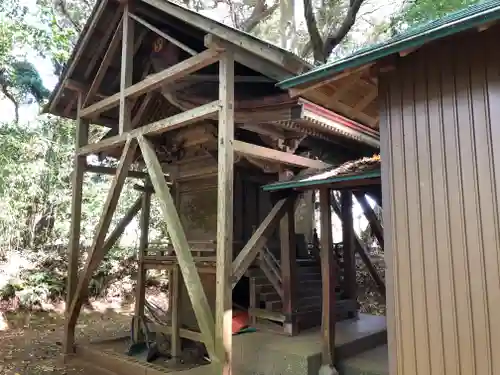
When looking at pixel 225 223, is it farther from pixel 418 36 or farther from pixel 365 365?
pixel 418 36

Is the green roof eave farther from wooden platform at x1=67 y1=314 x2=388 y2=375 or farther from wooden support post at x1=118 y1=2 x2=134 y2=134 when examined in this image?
wooden support post at x1=118 y1=2 x2=134 y2=134

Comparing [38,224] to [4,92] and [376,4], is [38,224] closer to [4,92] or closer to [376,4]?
[4,92]

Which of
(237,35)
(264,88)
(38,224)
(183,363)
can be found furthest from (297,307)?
(38,224)

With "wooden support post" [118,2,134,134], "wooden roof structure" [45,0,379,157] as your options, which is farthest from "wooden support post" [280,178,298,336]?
"wooden support post" [118,2,134,134]

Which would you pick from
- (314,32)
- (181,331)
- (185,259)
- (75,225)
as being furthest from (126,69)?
(314,32)

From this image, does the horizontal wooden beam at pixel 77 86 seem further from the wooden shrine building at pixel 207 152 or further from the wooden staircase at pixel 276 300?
the wooden staircase at pixel 276 300

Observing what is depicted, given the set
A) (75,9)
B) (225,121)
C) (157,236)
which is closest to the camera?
(225,121)

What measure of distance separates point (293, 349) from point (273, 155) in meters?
2.66

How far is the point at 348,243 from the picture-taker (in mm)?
7641

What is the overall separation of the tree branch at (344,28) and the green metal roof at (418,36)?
290 inches

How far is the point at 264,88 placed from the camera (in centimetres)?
676

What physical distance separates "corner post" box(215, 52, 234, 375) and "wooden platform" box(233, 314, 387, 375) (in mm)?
980

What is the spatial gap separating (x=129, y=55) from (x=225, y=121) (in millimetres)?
2812

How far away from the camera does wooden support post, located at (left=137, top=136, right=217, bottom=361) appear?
509cm
